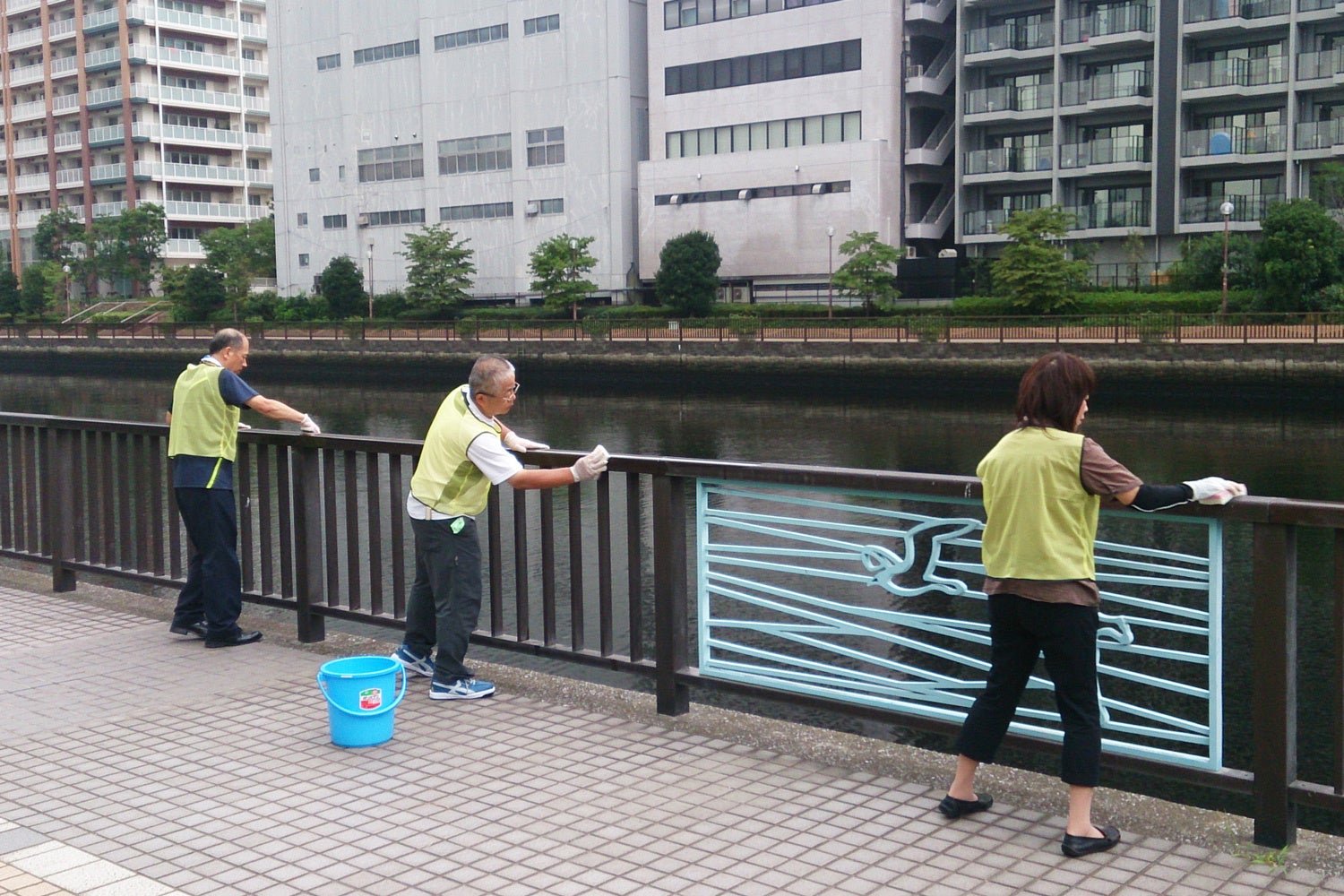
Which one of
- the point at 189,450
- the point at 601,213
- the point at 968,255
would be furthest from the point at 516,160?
the point at 189,450

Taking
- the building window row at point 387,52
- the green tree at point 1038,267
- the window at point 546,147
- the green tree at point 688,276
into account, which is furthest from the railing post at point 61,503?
the building window row at point 387,52

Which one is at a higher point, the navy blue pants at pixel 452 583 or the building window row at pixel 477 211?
the building window row at pixel 477 211

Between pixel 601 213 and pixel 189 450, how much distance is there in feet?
217

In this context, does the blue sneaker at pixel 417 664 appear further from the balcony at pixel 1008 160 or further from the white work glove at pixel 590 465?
the balcony at pixel 1008 160

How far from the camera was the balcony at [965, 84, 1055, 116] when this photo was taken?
5872 cm

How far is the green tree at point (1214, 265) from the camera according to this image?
4819 cm

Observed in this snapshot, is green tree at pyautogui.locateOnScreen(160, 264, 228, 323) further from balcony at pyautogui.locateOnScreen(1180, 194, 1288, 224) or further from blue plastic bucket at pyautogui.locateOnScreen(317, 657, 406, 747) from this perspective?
blue plastic bucket at pyautogui.locateOnScreen(317, 657, 406, 747)

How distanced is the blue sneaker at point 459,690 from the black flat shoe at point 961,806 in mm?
2477

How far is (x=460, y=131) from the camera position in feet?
258

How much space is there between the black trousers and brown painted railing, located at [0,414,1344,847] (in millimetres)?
394

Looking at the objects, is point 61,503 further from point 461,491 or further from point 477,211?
point 477,211

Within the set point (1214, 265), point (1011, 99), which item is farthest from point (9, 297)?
point (1214, 265)

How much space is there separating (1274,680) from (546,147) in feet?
240

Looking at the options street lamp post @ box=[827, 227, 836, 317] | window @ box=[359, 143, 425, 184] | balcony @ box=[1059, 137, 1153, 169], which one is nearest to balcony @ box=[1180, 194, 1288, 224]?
balcony @ box=[1059, 137, 1153, 169]
